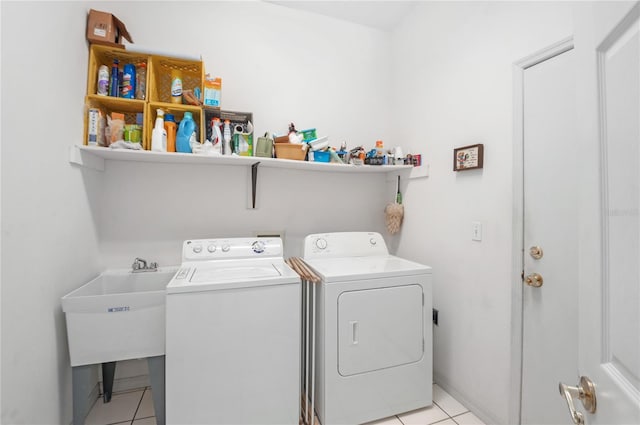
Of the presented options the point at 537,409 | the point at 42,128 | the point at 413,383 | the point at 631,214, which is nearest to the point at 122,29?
the point at 42,128

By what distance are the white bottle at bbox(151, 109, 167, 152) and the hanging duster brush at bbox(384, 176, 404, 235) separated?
1.74 meters

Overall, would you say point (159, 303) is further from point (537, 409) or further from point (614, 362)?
point (537, 409)

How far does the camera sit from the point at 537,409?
4.68ft

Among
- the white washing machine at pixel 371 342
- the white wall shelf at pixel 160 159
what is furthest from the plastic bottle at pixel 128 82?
the white washing machine at pixel 371 342

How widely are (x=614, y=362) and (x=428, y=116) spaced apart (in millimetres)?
1910

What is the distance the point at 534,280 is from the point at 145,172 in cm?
247

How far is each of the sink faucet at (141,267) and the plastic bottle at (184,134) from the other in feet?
2.65

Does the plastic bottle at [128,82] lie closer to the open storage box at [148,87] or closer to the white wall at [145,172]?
the open storage box at [148,87]

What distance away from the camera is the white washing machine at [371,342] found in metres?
1.58

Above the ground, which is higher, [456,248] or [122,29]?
[122,29]

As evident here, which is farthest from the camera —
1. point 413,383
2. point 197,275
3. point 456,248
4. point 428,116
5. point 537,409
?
point 428,116

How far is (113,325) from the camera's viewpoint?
4.80 feet

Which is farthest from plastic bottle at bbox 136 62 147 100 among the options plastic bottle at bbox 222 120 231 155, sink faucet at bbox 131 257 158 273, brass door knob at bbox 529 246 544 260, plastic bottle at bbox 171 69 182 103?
brass door knob at bbox 529 246 544 260

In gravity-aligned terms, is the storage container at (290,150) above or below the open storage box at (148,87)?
below
